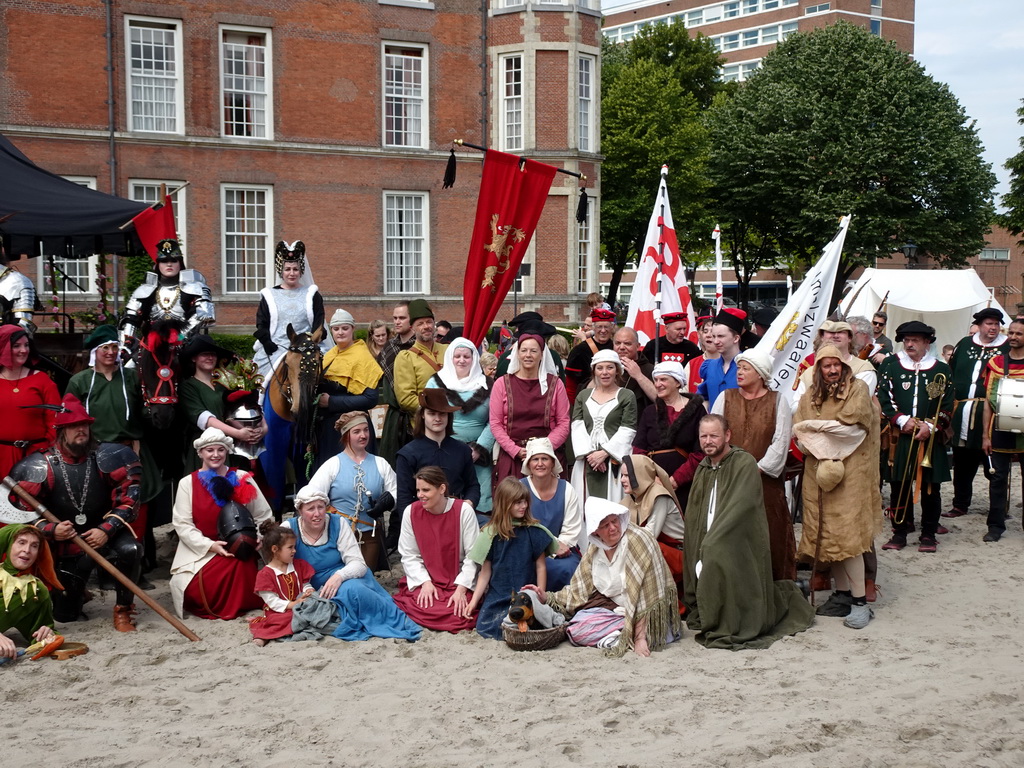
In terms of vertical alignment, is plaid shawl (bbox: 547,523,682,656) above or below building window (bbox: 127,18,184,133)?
below

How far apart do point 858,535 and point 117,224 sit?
7.78 m

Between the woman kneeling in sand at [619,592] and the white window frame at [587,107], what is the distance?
70.3 ft

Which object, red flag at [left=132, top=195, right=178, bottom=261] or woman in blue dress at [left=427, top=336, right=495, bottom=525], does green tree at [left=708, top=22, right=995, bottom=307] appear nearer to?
red flag at [left=132, top=195, right=178, bottom=261]

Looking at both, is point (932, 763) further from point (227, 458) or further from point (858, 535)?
point (227, 458)

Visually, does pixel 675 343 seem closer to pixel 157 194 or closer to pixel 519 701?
pixel 519 701

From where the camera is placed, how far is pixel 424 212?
84.5 feet

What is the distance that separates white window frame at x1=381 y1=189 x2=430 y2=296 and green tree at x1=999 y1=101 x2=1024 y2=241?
16.1m

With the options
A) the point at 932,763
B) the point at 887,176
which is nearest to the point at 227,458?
the point at 932,763

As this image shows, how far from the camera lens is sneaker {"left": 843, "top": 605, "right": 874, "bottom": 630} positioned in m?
6.32

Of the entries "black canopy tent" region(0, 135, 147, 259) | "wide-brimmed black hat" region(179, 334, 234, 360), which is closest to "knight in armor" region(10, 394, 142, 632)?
"wide-brimmed black hat" region(179, 334, 234, 360)

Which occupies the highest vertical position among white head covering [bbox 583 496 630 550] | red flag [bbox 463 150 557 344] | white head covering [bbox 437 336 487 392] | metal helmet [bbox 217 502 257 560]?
red flag [bbox 463 150 557 344]

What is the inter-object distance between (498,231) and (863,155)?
25.1 m

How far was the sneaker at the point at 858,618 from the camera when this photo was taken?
632cm

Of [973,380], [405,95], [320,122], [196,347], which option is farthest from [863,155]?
[196,347]
